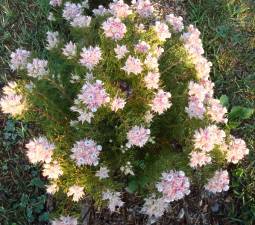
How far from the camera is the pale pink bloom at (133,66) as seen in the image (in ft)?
8.79

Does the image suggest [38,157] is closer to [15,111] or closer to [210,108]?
[15,111]

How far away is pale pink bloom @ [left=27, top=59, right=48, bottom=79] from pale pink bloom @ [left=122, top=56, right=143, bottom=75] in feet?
1.75

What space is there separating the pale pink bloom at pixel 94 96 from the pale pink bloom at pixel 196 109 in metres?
0.56

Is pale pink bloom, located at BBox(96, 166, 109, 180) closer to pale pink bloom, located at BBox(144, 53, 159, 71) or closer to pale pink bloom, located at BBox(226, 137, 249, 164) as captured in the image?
pale pink bloom, located at BBox(144, 53, 159, 71)

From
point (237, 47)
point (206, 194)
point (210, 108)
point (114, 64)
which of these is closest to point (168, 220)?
point (206, 194)

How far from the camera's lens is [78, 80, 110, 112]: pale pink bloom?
2508 mm

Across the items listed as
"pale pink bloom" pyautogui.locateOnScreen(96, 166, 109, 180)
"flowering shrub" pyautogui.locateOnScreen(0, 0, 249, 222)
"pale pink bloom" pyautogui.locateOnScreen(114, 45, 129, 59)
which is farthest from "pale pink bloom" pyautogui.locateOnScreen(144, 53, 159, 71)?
"pale pink bloom" pyautogui.locateOnScreen(96, 166, 109, 180)

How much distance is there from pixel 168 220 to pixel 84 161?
1.21 meters

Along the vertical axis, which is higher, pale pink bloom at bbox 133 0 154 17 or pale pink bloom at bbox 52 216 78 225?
pale pink bloom at bbox 133 0 154 17

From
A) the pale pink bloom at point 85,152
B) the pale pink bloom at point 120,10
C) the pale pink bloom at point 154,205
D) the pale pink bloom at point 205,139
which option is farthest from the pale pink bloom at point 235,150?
the pale pink bloom at point 120,10

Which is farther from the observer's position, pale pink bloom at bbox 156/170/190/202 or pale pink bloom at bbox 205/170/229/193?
pale pink bloom at bbox 205/170/229/193

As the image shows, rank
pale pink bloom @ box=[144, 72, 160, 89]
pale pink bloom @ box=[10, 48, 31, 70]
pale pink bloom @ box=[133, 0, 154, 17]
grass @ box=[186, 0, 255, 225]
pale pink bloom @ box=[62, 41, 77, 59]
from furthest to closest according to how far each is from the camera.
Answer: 1. grass @ box=[186, 0, 255, 225]
2. pale pink bloom @ box=[133, 0, 154, 17]
3. pale pink bloom @ box=[10, 48, 31, 70]
4. pale pink bloom @ box=[62, 41, 77, 59]
5. pale pink bloom @ box=[144, 72, 160, 89]

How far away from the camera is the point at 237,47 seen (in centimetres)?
445

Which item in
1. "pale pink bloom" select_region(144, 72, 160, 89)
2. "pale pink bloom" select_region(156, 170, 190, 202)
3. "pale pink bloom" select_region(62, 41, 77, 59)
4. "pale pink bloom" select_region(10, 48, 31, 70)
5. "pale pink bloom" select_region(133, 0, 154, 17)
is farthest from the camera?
"pale pink bloom" select_region(133, 0, 154, 17)
